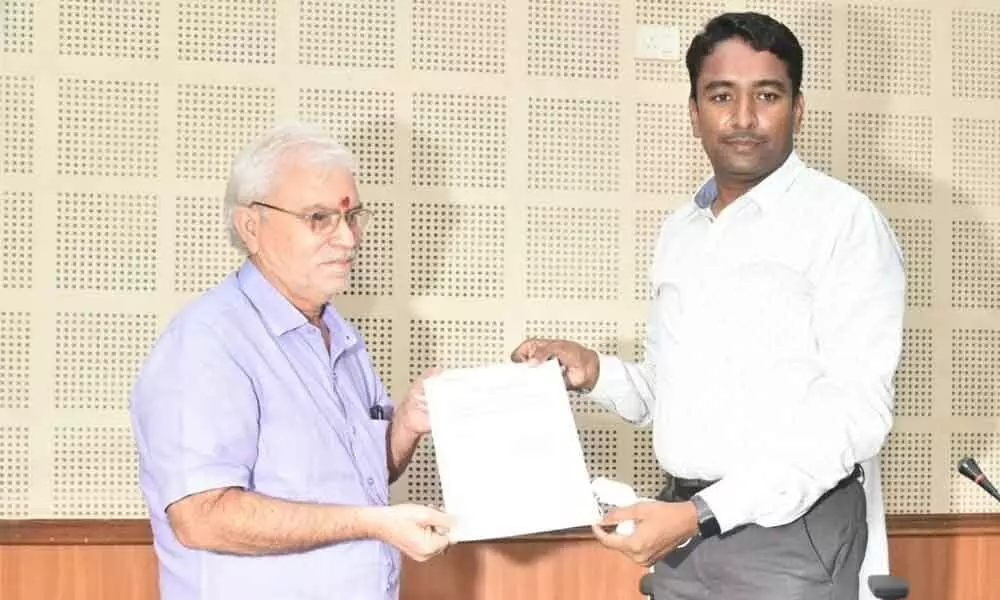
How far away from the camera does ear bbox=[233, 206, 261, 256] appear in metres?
2.02

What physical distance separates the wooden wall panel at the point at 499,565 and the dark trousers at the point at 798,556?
1.34 m

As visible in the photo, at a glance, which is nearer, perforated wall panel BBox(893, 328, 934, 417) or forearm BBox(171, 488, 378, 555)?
forearm BBox(171, 488, 378, 555)

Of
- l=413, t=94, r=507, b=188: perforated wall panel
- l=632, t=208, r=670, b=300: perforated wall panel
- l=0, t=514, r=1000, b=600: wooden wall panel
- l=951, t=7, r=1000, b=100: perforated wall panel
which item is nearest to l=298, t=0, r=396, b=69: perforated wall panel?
l=413, t=94, r=507, b=188: perforated wall panel

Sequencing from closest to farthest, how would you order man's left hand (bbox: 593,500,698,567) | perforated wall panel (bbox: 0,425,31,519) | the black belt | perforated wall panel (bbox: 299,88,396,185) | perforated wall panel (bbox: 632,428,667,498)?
man's left hand (bbox: 593,500,698,567), the black belt, perforated wall panel (bbox: 0,425,31,519), perforated wall panel (bbox: 299,88,396,185), perforated wall panel (bbox: 632,428,667,498)

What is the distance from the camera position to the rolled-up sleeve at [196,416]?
179 cm

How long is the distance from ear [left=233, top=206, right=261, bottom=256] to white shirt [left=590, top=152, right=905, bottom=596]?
83 centimetres

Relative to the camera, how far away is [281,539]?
181 cm

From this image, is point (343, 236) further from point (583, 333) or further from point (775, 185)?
point (583, 333)

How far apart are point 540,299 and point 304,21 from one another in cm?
106

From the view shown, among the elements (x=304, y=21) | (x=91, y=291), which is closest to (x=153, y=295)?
(x=91, y=291)

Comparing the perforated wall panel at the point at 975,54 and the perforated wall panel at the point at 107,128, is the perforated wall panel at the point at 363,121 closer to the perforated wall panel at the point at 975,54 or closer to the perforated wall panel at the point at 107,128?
the perforated wall panel at the point at 107,128

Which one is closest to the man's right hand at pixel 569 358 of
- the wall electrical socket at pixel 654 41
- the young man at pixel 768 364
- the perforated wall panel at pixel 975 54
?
the young man at pixel 768 364

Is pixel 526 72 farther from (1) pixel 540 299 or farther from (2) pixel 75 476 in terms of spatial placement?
(2) pixel 75 476

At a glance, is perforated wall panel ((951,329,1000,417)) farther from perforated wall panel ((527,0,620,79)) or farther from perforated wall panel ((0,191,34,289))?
perforated wall panel ((0,191,34,289))
